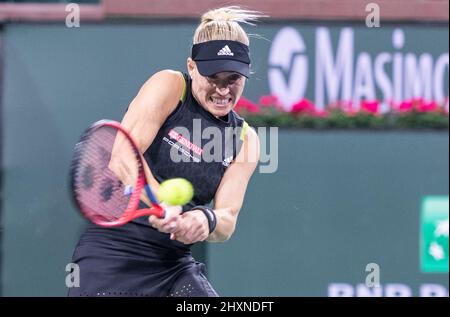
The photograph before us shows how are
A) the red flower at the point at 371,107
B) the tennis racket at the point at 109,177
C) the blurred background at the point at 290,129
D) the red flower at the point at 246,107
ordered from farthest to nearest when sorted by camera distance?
1. the red flower at the point at 371,107
2. the red flower at the point at 246,107
3. the blurred background at the point at 290,129
4. the tennis racket at the point at 109,177

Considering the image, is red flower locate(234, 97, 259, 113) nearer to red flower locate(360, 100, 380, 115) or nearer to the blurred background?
the blurred background

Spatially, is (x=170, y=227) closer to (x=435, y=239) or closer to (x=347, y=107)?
(x=435, y=239)

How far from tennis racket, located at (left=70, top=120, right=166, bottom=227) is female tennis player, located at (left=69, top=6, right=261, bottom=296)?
6.8 inches

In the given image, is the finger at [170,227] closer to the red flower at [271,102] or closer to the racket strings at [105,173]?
the racket strings at [105,173]

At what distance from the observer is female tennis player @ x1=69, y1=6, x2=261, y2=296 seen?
5.25 m

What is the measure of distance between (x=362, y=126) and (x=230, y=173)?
11.2 feet

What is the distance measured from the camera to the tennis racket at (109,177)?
16.2 feet

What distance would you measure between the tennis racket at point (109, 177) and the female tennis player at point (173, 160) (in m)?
0.17

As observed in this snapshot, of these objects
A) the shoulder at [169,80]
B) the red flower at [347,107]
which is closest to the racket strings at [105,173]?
the shoulder at [169,80]

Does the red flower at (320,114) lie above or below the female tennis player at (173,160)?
above

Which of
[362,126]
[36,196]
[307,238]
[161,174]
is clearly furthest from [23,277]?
[161,174]
